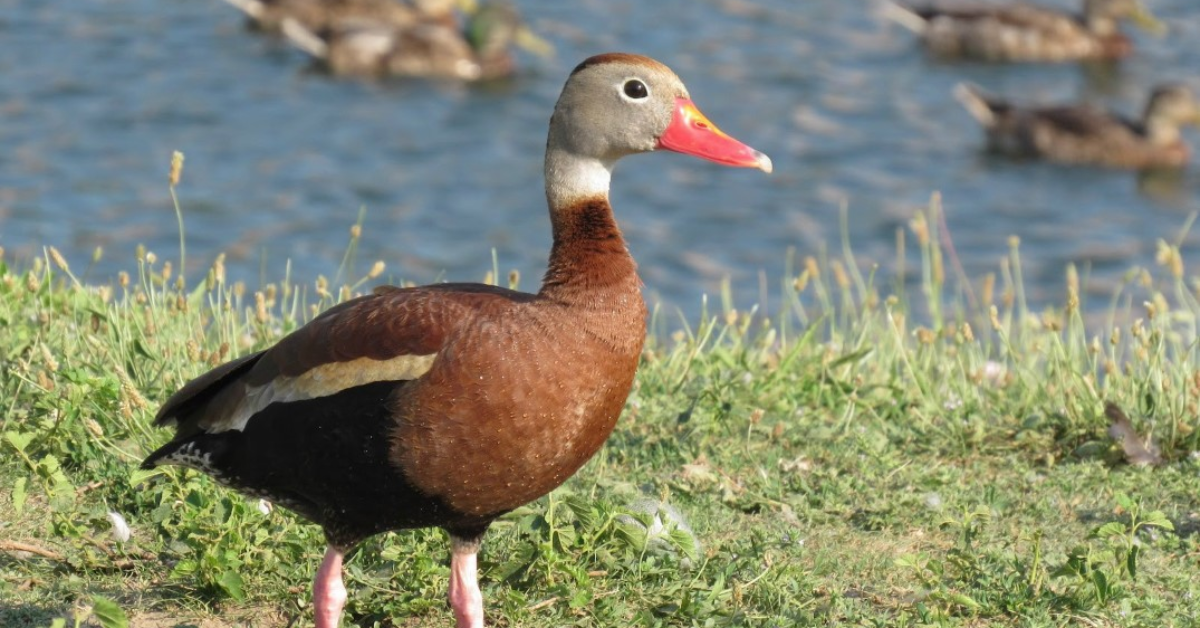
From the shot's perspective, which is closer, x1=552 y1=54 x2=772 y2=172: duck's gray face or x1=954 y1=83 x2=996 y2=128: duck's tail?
x1=552 y1=54 x2=772 y2=172: duck's gray face

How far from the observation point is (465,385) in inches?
162

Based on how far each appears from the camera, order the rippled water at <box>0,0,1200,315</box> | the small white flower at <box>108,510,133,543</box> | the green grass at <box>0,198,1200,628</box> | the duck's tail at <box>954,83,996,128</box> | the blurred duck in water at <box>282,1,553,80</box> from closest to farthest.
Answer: the green grass at <box>0,198,1200,628</box> → the small white flower at <box>108,510,133,543</box> → the rippled water at <box>0,0,1200,315</box> → the duck's tail at <box>954,83,996,128</box> → the blurred duck in water at <box>282,1,553,80</box>

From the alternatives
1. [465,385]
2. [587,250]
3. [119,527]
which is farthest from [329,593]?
[587,250]

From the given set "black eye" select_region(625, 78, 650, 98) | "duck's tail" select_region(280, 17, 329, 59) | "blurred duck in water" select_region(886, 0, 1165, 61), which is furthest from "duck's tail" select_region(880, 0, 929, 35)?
"black eye" select_region(625, 78, 650, 98)

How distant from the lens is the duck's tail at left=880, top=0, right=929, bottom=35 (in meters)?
18.1

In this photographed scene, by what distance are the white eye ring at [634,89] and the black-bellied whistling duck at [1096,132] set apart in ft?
37.8

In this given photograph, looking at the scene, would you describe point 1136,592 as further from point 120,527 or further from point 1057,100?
point 1057,100

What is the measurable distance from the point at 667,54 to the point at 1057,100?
14.8ft

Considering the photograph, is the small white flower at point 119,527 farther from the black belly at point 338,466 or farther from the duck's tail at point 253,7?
the duck's tail at point 253,7

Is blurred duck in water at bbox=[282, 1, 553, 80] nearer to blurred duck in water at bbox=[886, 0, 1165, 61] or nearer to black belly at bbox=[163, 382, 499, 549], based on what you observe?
blurred duck in water at bbox=[886, 0, 1165, 61]

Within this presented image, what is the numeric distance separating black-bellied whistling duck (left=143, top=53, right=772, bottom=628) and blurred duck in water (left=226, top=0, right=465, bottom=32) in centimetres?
1353

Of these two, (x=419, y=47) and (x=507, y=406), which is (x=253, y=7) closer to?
(x=419, y=47)

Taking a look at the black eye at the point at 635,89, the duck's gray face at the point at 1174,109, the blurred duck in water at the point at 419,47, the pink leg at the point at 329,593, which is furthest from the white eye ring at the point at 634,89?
the blurred duck in water at the point at 419,47

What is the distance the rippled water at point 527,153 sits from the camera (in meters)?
13.1
